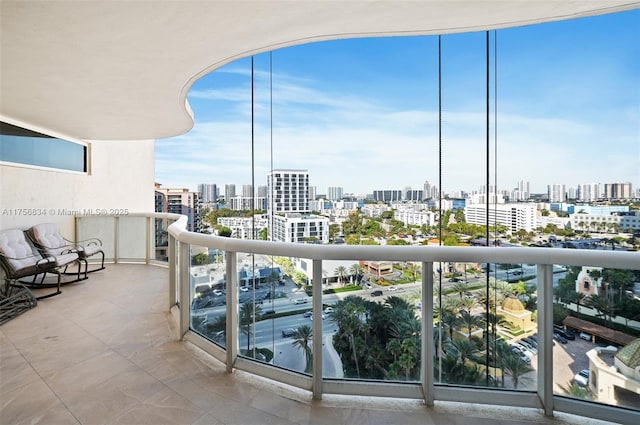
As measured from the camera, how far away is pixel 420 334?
5.99 feet

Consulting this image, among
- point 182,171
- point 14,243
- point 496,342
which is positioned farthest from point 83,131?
point 496,342

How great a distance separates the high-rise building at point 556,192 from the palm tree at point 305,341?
2960 mm

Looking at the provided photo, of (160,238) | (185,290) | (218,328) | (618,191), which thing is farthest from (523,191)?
(160,238)

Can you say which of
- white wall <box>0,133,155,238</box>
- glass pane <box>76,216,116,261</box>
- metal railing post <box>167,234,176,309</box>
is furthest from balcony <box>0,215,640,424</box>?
glass pane <box>76,216,116,261</box>

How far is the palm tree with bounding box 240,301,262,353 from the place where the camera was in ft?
7.05

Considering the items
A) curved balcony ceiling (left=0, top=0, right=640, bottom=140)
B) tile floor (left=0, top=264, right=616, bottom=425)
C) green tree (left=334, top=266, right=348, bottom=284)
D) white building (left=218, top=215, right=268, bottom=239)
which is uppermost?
curved balcony ceiling (left=0, top=0, right=640, bottom=140)

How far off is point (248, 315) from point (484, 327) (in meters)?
1.58

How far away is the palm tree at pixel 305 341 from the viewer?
1.91 metres

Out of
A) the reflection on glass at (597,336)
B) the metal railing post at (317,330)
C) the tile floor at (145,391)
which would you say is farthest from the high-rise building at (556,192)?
the metal railing post at (317,330)

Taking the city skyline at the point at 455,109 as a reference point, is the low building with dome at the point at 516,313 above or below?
below

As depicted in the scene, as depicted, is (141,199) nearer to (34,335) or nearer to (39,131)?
(39,131)

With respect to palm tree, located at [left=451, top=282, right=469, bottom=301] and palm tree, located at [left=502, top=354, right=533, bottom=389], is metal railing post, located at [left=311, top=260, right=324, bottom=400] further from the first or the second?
palm tree, located at [left=502, top=354, right=533, bottom=389]

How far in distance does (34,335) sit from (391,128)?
5848 mm

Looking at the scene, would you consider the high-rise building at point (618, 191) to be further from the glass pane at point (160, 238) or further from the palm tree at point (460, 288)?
the glass pane at point (160, 238)
